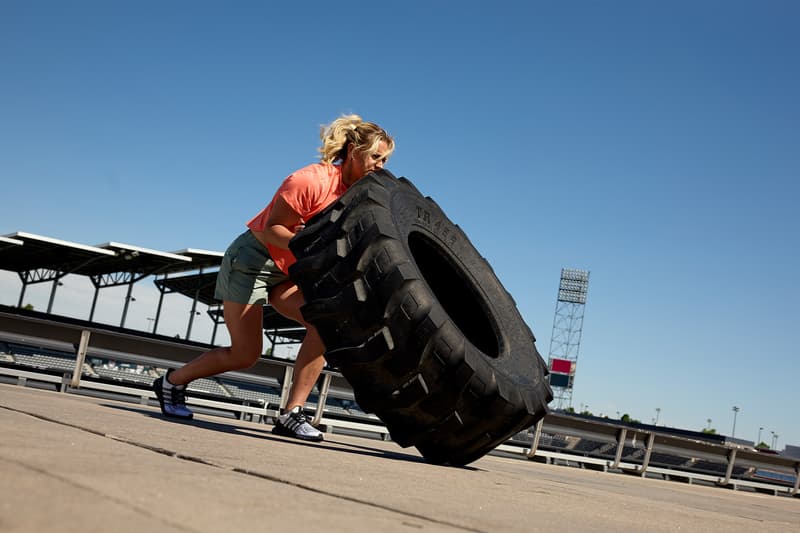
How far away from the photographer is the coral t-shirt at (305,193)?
455 centimetres

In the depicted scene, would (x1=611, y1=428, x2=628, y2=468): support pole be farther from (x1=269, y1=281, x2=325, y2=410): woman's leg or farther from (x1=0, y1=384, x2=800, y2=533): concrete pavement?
(x1=0, y1=384, x2=800, y2=533): concrete pavement

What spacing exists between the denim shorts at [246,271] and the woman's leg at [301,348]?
0.54 feet

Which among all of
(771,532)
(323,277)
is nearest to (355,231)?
(323,277)

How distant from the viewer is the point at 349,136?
4746 millimetres

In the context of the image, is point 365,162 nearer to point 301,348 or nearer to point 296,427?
point 301,348

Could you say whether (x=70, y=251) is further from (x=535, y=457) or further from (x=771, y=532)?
(x=771, y=532)

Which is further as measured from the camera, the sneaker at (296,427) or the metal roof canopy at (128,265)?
the metal roof canopy at (128,265)

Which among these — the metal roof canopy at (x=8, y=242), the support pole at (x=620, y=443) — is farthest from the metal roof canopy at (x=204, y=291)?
the support pole at (x=620, y=443)

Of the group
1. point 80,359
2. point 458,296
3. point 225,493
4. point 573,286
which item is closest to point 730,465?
point 458,296

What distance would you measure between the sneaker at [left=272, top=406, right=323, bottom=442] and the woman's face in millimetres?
1490

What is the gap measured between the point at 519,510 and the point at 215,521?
1.34m

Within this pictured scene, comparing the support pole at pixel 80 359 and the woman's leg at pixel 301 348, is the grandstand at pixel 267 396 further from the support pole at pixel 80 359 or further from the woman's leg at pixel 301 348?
the woman's leg at pixel 301 348

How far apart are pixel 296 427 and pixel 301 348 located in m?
0.50

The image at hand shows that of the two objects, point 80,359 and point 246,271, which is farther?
point 80,359
